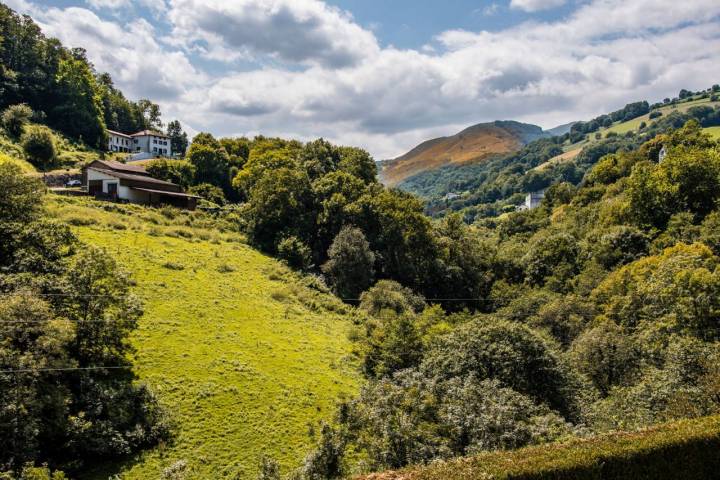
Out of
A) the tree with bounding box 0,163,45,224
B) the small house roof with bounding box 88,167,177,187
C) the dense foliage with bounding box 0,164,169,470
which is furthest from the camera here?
the small house roof with bounding box 88,167,177,187

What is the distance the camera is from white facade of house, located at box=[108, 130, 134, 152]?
9469cm

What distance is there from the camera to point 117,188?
57375 millimetres

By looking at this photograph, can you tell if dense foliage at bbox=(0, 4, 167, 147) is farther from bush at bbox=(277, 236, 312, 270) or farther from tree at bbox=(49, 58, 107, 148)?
bush at bbox=(277, 236, 312, 270)

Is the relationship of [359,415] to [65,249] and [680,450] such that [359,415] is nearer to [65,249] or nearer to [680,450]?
[680,450]

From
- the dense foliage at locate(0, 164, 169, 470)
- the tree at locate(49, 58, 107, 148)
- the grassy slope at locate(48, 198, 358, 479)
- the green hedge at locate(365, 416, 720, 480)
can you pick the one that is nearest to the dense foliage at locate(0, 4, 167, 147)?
the tree at locate(49, 58, 107, 148)

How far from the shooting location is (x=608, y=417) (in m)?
18.5

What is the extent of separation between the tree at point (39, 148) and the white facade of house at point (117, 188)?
13.0 meters

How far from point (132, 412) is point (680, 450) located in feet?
73.4

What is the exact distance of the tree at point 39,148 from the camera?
6519cm

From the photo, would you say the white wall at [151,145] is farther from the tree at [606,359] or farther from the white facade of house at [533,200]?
the white facade of house at [533,200]

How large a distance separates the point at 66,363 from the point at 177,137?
10162cm

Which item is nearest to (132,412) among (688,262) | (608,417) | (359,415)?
(359,415)

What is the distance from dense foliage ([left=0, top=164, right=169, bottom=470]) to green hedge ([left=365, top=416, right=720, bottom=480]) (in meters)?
15.2

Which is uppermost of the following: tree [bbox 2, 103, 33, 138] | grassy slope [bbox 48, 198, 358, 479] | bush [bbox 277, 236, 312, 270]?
tree [bbox 2, 103, 33, 138]
